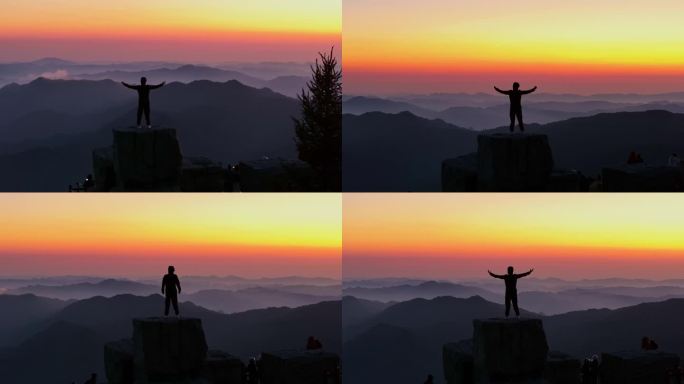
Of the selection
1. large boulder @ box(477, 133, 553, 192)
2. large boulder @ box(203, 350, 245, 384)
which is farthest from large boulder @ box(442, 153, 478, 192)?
large boulder @ box(203, 350, 245, 384)

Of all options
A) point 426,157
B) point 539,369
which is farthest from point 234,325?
point 539,369

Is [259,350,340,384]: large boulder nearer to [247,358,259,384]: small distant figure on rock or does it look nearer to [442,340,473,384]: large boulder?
[247,358,259,384]: small distant figure on rock

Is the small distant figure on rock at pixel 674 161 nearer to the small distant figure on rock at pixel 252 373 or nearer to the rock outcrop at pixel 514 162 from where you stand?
the rock outcrop at pixel 514 162

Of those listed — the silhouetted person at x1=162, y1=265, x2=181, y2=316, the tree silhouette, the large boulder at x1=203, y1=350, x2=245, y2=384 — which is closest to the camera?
the silhouetted person at x1=162, y1=265, x2=181, y2=316

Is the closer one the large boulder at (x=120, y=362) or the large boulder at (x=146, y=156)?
the large boulder at (x=146, y=156)

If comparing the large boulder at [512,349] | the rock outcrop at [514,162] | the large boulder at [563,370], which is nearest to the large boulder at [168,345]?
the large boulder at [512,349]

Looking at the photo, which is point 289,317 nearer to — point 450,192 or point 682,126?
point 682,126
